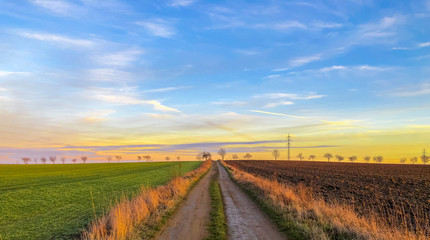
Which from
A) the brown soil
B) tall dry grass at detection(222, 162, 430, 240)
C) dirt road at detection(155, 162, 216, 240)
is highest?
tall dry grass at detection(222, 162, 430, 240)

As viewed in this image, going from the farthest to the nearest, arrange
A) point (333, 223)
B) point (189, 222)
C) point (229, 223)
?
point (189, 222) < point (229, 223) < point (333, 223)

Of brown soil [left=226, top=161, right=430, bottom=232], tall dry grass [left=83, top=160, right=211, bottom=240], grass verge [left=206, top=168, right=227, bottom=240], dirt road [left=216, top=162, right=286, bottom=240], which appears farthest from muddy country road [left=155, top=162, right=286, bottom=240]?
brown soil [left=226, top=161, right=430, bottom=232]

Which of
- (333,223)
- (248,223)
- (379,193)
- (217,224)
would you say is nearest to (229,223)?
(217,224)

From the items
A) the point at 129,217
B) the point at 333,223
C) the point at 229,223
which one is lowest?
the point at 229,223

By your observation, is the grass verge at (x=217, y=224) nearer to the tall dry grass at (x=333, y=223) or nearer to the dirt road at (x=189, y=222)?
the dirt road at (x=189, y=222)

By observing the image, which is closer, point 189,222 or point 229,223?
point 229,223

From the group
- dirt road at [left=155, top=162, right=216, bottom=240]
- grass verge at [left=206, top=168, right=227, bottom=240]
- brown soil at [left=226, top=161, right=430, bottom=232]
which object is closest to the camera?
grass verge at [left=206, top=168, right=227, bottom=240]

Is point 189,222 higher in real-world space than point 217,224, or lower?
lower

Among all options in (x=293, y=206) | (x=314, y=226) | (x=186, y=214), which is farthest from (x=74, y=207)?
(x=314, y=226)

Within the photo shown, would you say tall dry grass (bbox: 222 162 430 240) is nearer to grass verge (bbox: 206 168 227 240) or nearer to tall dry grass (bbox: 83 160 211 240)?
grass verge (bbox: 206 168 227 240)

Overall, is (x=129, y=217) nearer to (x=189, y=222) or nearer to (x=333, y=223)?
(x=189, y=222)

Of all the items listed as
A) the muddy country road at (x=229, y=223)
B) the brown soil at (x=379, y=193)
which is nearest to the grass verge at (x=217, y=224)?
the muddy country road at (x=229, y=223)

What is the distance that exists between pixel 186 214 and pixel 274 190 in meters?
8.08

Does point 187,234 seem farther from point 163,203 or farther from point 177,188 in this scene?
point 177,188
